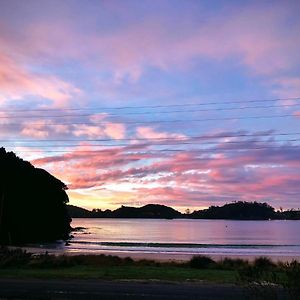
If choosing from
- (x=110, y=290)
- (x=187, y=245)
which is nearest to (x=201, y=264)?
(x=110, y=290)

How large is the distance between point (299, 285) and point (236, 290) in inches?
460

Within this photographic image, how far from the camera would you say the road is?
16328mm

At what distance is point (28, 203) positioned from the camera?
8294 centimetres

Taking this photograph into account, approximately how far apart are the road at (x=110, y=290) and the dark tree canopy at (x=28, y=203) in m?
53.2

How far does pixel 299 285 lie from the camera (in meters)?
6.87

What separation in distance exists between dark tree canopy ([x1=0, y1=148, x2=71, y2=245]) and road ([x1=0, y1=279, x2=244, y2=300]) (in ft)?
175

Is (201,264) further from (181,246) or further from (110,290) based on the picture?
(181,246)

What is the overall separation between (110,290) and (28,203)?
67534 mm

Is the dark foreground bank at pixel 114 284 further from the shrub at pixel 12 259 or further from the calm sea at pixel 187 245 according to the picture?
the calm sea at pixel 187 245

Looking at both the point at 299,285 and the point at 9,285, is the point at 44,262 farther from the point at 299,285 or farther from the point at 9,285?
the point at 299,285

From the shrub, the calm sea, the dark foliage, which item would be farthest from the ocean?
the shrub

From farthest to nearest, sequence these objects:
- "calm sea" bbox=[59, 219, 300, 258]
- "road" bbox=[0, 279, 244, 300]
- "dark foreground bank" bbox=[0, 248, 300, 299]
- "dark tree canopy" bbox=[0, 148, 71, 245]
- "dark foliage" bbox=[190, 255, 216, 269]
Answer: "dark tree canopy" bbox=[0, 148, 71, 245]
"calm sea" bbox=[59, 219, 300, 258]
"dark foliage" bbox=[190, 255, 216, 269]
"dark foreground bank" bbox=[0, 248, 300, 299]
"road" bbox=[0, 279, 244, 300]

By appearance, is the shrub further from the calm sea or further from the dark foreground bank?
the calm sea

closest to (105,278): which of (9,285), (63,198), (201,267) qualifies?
(9,285)
